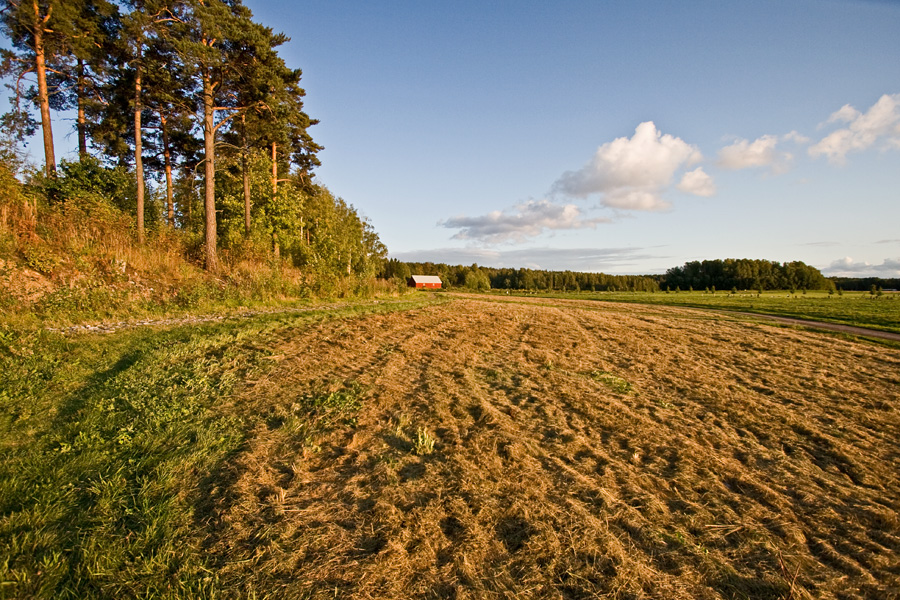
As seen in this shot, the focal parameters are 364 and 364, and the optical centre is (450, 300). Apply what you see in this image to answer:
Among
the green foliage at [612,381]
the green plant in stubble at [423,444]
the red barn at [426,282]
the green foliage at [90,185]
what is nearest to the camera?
the green plant in stubble at [423,444]

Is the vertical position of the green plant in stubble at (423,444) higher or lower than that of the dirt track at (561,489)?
higher

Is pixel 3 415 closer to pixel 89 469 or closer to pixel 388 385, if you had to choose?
pixel 89 469

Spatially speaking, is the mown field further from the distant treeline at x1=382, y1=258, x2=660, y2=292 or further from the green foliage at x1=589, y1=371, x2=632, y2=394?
the distant treeline at x1=382, y1=258, x2=660, y2=292

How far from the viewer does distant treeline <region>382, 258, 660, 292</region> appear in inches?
A: 3541

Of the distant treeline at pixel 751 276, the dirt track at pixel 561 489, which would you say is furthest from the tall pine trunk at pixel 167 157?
the distant treeline at pixel 751 276

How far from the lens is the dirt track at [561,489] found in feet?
8.28

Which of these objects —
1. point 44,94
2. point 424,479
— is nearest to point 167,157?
point 44,94

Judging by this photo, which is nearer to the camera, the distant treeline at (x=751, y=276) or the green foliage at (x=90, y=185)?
the green foliage at (x=90, y=185)

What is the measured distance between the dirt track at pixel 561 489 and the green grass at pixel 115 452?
28cm

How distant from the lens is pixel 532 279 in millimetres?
96188

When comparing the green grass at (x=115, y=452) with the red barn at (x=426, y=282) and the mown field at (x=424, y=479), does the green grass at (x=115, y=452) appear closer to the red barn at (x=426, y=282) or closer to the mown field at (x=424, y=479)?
the mown field at (x=424, y=479)

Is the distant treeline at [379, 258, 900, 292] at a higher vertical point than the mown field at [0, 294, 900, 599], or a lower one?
higher

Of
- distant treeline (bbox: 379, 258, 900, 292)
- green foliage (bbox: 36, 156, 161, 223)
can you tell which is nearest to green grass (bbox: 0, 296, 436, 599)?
green foliage (bbox: 36, 156, 161, 223)

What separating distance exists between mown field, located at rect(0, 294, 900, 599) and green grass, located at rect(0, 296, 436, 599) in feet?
0.07
